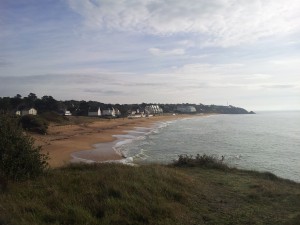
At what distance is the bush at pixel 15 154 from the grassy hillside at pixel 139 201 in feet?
1.48

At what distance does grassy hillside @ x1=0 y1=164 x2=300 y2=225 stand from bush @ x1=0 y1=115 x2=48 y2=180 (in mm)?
451

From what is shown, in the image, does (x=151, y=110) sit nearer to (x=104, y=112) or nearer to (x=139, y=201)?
(x=104, y=112)

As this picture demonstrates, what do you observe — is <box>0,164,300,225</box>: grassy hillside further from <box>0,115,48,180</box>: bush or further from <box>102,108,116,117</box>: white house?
<box>102,108,116,117</box>: white house

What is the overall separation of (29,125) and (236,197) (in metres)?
42.9

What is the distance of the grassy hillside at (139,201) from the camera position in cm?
784

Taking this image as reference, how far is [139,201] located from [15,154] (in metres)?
4.17

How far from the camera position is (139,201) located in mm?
8969

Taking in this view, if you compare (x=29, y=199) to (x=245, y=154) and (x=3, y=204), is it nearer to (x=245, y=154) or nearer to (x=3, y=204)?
(x=3, y=204)

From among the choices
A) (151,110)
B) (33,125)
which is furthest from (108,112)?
(33,125)

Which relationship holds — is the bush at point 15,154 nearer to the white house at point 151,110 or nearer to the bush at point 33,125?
the bush at point 33,125

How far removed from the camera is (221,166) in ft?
56.6

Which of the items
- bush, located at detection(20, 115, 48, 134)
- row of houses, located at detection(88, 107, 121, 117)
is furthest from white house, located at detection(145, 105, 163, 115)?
bush, located at detection(20, 115, 48, 134)

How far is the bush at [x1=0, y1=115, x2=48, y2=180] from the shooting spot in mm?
10328

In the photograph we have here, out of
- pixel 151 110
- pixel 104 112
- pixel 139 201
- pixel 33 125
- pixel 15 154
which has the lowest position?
pixel 139 201
